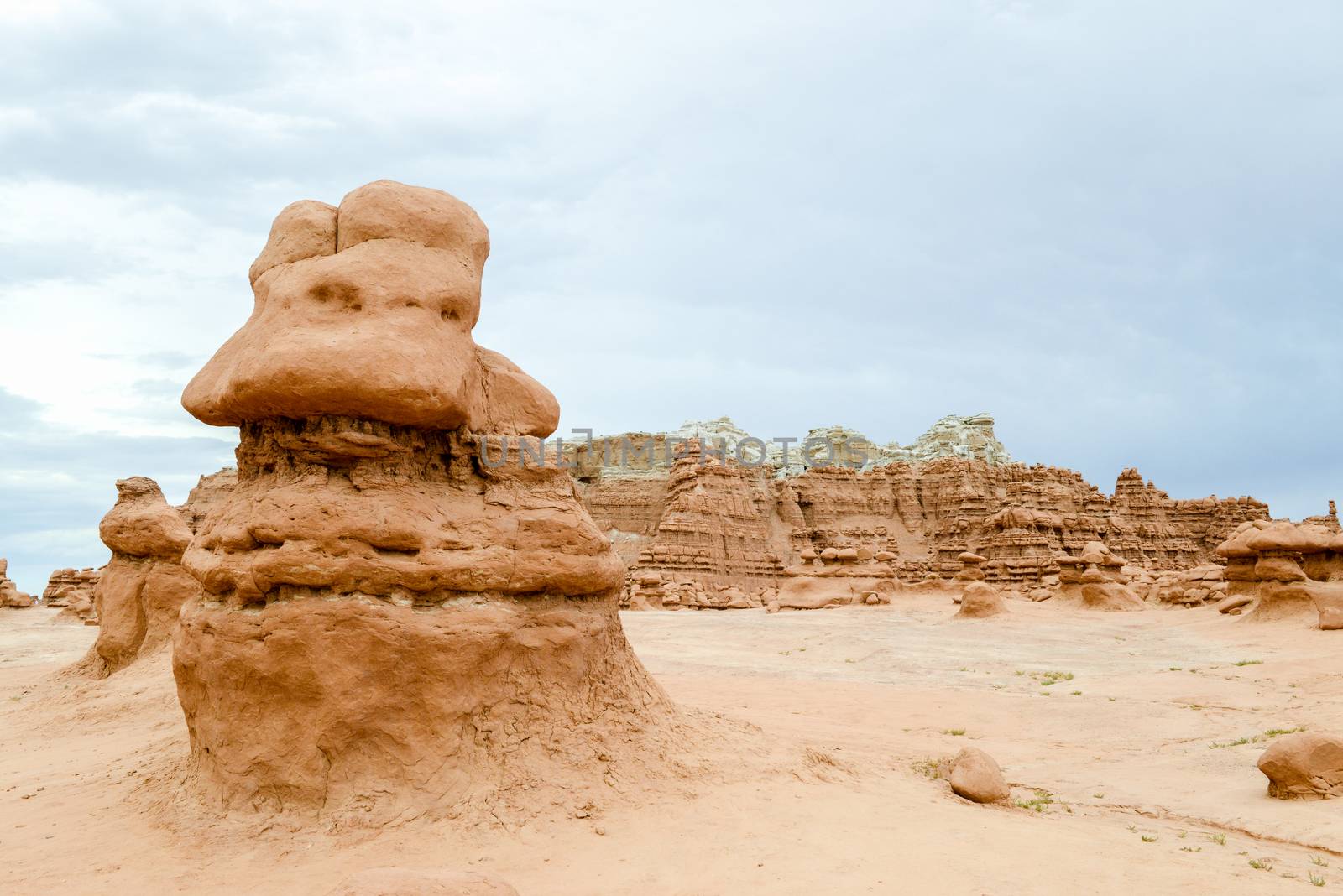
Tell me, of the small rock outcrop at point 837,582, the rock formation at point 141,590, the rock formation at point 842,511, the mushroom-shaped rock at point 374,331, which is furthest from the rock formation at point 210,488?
the mushroom-shaped rock at point 374,331

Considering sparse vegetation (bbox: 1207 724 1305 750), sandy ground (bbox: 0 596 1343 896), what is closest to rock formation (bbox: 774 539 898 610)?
sandy ground (bbox: 0 596 1343 896)

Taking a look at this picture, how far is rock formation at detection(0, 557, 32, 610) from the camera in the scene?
34219 mm

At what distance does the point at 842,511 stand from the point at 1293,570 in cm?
3506

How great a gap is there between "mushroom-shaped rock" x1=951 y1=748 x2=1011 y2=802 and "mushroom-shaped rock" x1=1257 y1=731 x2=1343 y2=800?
2.01 meters

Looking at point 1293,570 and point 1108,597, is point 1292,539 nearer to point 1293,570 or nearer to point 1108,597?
point 1293,570

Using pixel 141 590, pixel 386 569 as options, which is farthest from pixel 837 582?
pixel 386 569

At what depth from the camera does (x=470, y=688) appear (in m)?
5.66

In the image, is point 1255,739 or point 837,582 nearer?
point 1255,739

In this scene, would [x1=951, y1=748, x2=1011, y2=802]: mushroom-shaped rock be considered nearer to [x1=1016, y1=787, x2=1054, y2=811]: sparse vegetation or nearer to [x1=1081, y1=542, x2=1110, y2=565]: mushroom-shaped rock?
[x1=1016, y1=787, x2=1054, y2=811]: sparse vegetation

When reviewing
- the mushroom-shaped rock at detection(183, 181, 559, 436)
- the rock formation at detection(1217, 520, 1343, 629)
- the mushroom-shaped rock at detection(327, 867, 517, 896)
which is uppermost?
the mushroom-shaped rock at detection(183, 181, 559, 436)

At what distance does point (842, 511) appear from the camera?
5391 centimetres

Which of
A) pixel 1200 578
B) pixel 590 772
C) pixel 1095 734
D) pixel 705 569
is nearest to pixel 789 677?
pixel 1095 734

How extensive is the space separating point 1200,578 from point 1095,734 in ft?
67.6

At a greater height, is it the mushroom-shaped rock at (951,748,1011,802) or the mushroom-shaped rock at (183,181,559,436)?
the mushroom-shaped rock at (183,181,559,436)
